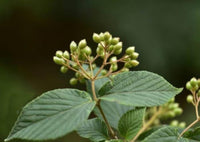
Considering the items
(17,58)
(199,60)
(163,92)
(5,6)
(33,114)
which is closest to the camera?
(33,114)

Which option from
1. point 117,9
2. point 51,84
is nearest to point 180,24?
point 117,9

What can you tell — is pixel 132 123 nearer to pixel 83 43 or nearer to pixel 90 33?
pixel 83 43

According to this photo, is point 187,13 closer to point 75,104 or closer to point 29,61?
point 29,61

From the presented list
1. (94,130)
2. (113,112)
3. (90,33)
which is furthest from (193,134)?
(90,33)

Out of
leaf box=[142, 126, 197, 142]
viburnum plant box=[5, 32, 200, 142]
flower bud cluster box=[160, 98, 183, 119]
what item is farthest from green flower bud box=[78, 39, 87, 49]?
flower bud cluster box=[160, 98, 183, 119]

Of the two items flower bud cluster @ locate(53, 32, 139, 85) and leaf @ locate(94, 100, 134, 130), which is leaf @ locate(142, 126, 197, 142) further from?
leaf @ locate(94, 100, 134, 130)

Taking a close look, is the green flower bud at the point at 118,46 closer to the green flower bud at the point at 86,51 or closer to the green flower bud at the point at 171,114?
the green flower bud at the point at 86,51

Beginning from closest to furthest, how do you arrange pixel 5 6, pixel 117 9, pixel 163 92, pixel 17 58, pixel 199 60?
pixel 163 92 < pixel 199 60 < pixel 117 9 < pixel 5 6 < pixel 17 58
